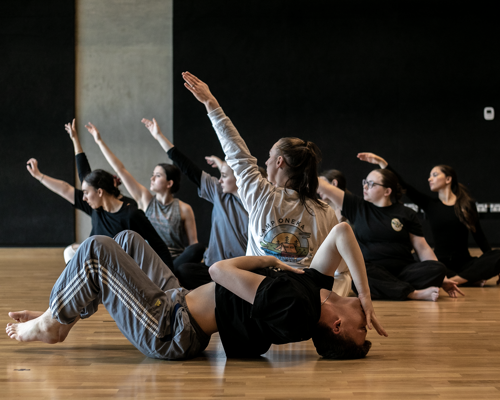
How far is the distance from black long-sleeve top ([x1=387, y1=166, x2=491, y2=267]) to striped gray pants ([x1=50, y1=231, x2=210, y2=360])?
3074 mm

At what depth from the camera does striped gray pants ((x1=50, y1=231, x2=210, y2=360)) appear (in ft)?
6.18

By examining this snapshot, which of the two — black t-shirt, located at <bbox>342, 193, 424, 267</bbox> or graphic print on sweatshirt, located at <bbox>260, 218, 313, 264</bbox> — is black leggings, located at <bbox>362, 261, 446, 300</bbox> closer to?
black t-shirt, located at <bbox>342, 193, 424, 267</bbox>

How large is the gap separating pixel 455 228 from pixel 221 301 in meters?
3.23

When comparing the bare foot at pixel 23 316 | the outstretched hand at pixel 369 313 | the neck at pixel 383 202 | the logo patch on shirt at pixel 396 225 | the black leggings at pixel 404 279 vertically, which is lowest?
the black leggings at pixel 404 279

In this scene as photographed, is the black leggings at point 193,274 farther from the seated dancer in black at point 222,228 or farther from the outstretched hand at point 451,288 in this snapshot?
the outstretched hand at point 451,288

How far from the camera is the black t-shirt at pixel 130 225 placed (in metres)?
3.22

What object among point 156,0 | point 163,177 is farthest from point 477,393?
point 156,0

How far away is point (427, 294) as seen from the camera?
3.72 metres

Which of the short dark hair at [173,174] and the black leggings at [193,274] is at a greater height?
the short dark hair at [173,174]

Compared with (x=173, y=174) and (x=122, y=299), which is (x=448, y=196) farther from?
(x=122, y=299)

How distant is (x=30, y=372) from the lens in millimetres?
1857

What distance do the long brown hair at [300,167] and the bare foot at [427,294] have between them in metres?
1.85

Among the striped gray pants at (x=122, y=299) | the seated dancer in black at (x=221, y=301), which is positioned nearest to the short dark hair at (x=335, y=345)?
the seated dancer in black at (x=221, y=301)

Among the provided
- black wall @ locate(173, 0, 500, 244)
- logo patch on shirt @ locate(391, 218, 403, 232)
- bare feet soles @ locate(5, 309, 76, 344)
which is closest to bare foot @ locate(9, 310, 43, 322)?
bare feet soles @ locate(5, 309, 76, 344)
